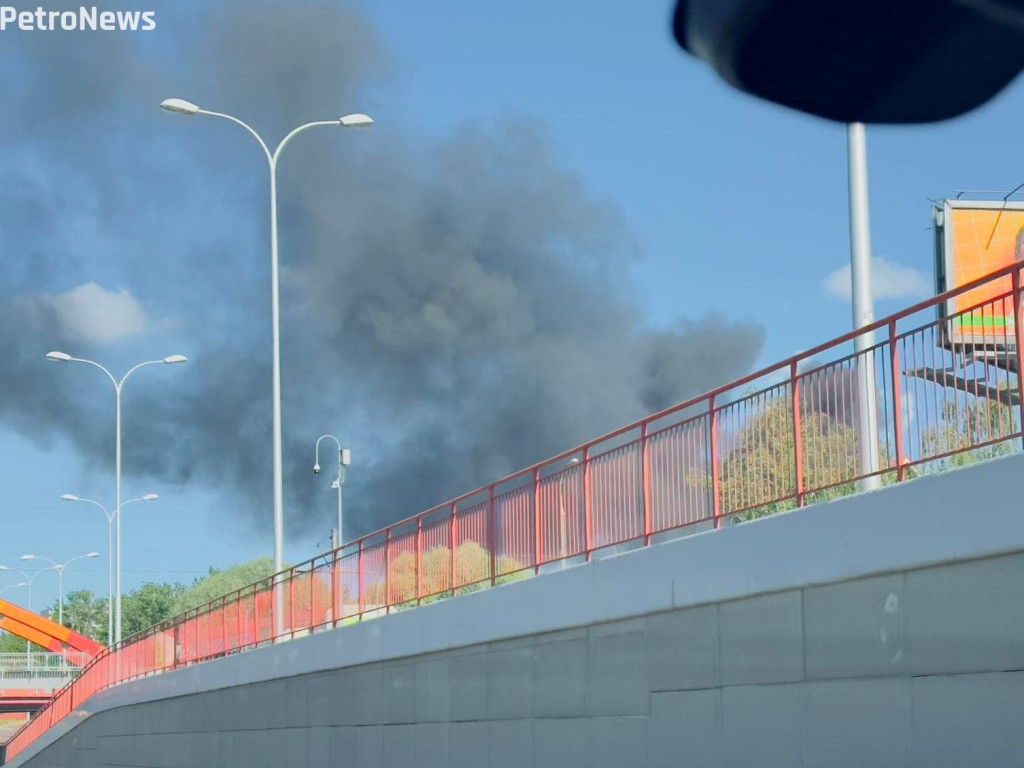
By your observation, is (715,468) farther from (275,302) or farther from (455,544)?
(275,302)

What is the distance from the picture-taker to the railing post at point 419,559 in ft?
66.0

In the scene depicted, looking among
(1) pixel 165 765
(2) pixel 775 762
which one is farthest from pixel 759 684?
(1) pixel 165 765

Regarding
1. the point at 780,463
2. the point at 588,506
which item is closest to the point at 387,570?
the point at 588,506

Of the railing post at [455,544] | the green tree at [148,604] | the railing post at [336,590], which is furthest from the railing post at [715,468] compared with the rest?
the green tree at [148,604]

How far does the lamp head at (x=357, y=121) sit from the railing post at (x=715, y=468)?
1919cm

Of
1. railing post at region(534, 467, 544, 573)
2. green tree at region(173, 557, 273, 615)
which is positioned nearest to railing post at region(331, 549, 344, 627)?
railing post at region(534, 467, 544, 573)

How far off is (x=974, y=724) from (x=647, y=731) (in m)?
4.41

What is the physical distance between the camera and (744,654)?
11195 millimetres

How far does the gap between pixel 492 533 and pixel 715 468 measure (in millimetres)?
5555

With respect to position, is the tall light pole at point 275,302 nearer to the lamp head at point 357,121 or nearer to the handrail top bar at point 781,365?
the lamp head at point 357,121

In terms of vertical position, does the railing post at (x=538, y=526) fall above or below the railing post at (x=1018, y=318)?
below

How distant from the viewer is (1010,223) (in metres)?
39.1

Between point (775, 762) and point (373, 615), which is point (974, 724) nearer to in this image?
point (775, 762)

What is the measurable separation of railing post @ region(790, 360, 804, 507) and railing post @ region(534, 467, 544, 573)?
5.10 meters
